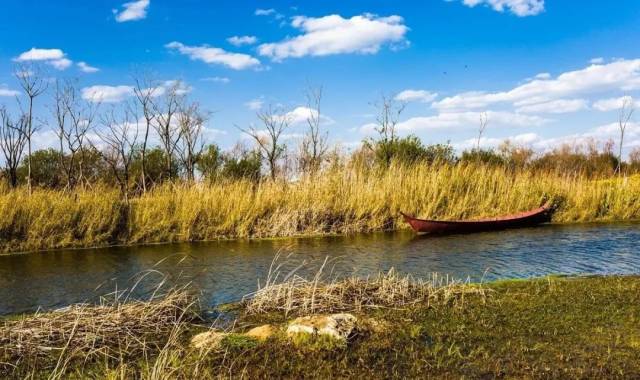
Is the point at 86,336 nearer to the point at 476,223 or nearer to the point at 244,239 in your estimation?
the point at 244,239

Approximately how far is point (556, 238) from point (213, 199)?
29.9 feet

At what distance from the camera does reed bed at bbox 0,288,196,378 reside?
5.11 meters

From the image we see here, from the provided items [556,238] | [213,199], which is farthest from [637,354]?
[213,199]

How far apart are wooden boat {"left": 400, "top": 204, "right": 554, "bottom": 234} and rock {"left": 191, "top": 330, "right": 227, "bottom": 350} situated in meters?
9.95

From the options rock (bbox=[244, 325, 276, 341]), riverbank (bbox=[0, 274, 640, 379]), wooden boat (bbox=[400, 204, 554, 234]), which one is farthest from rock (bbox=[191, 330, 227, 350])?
wooden boat (bbox=[400, 204, 554, 234])

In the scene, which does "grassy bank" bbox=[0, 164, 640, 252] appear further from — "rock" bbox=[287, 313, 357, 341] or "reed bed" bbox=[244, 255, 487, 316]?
"rock" bbox=[287, 313, 357, 341]

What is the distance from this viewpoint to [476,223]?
50.9 feet

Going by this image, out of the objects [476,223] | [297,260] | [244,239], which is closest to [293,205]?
[244,239]

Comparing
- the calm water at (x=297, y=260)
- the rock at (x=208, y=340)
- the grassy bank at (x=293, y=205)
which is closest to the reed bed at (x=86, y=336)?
the rock at (x=208, y=340)

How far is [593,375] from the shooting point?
Answer: 426 cm

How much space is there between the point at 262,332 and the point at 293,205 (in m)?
10.7

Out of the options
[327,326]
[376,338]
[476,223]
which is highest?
[476,223]

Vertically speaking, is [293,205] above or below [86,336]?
above

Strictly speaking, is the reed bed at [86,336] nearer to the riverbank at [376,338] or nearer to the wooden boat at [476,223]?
the riverbank at [376,338]
